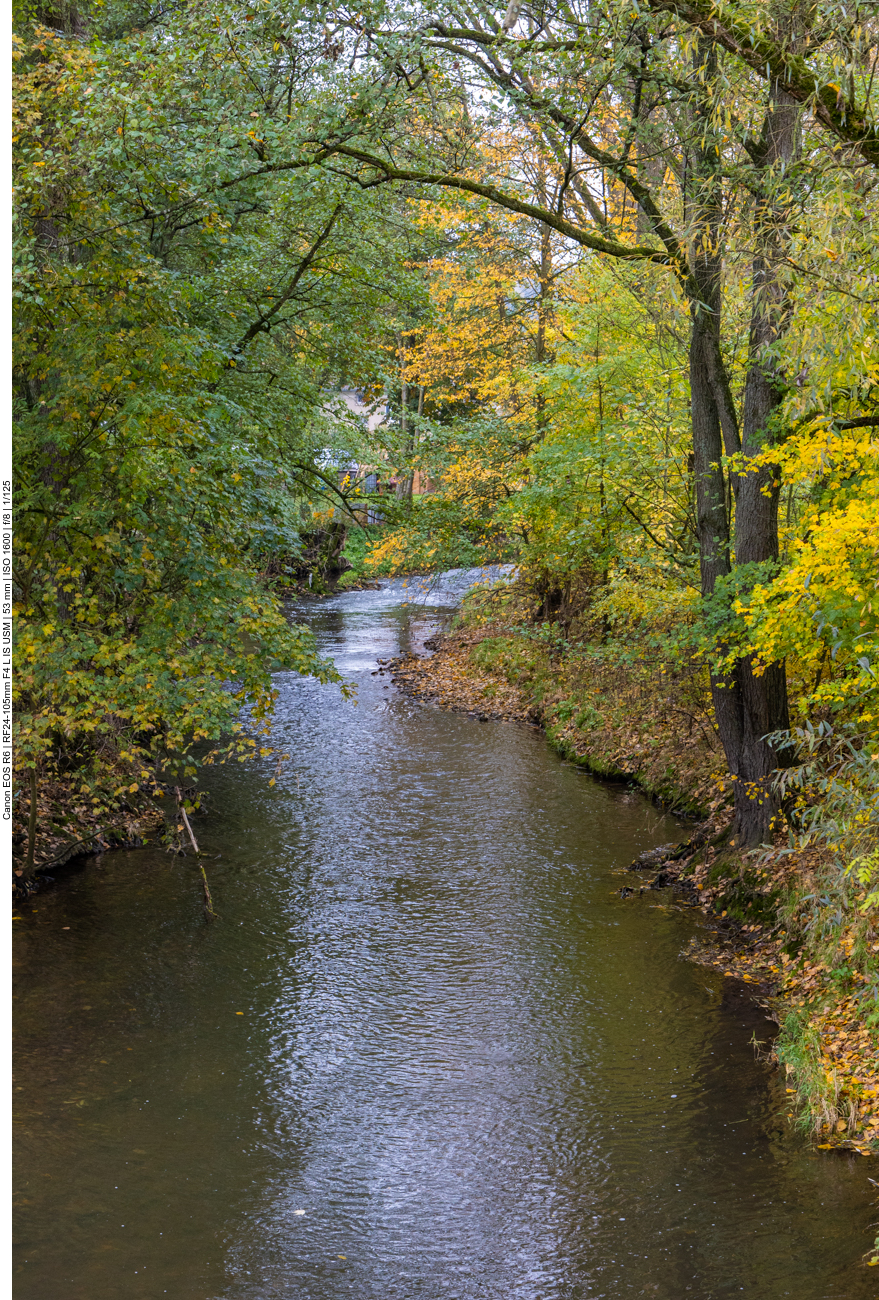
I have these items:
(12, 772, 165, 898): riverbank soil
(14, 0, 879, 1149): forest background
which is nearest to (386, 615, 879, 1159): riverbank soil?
(14, 0, 879, 1149): forest background

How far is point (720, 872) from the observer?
428 inches

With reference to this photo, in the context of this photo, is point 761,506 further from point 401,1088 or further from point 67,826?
point 67,826

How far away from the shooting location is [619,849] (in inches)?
492

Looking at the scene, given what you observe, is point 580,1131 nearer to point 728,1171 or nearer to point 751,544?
point 728,1171

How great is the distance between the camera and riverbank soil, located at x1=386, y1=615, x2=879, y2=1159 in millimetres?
7164

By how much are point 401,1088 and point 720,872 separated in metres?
4.49

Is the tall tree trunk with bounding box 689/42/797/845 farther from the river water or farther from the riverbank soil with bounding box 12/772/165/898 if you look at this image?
the riverbank soil with bounding box 12/772/165/898

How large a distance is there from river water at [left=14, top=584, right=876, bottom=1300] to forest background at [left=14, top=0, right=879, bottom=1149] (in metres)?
1.17

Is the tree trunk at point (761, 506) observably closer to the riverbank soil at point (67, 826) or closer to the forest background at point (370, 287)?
the forest background at point (370, 287)

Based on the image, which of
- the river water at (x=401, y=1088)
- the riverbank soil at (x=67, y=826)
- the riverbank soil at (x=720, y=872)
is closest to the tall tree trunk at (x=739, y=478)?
the riverbank soil at (x=720, y=872)

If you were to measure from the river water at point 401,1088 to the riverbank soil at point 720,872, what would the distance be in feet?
1.01

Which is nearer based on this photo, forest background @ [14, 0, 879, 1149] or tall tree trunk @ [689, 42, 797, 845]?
forest background @ [14, 0, 879, 1149]

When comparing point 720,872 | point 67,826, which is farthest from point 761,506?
point 67,826

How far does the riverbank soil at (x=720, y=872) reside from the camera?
23.5ft
